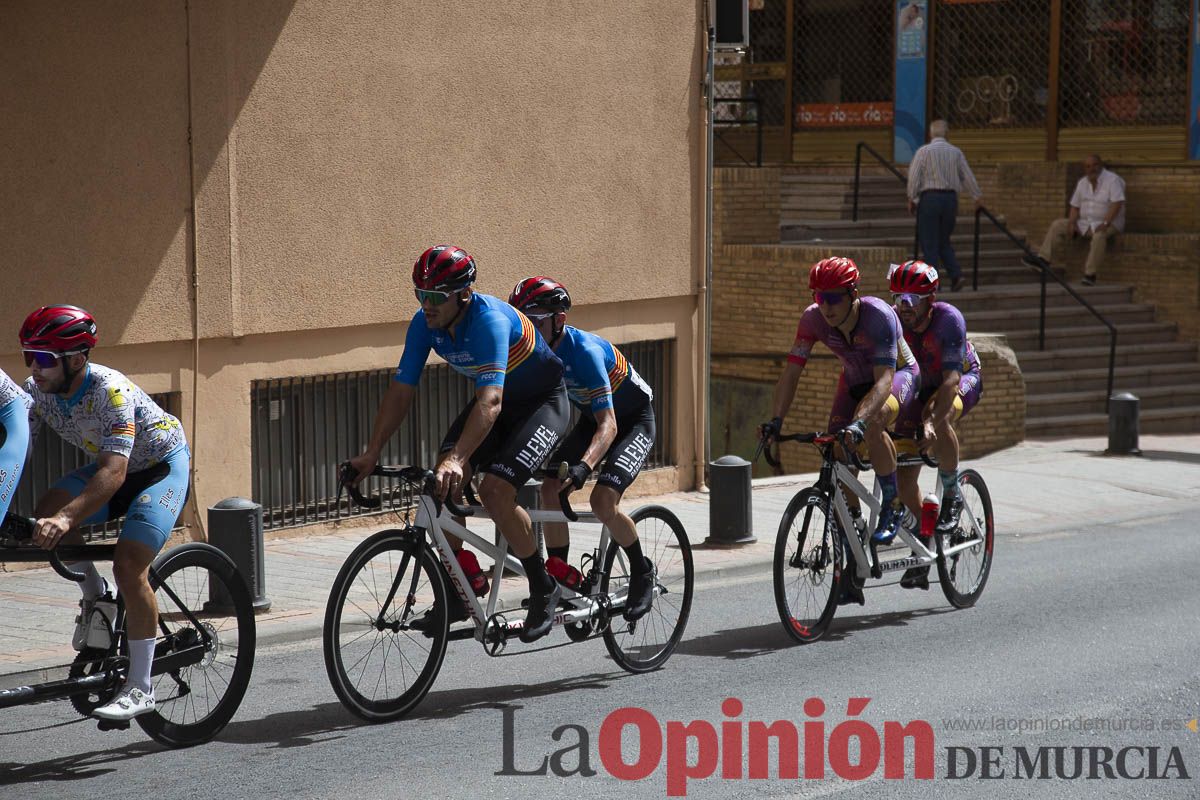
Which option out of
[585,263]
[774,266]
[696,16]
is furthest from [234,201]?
[774,266]

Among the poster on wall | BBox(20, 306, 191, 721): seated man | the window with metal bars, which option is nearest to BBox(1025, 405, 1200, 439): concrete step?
the poster on wall

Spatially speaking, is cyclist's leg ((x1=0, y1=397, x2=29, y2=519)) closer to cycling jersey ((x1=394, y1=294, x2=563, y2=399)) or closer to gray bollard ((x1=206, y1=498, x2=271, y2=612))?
cycling jersey ((x1=394, y1=294, x2=563, y2=399))

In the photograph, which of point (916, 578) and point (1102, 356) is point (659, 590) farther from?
point (1102, 356)

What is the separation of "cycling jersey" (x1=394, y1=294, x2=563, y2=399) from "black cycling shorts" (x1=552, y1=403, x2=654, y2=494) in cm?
54

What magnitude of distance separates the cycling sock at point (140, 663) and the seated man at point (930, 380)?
191 inches

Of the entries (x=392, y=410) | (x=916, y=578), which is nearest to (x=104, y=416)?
(x=392, y=410)

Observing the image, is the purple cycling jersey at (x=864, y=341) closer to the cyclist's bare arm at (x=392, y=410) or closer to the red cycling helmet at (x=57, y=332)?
the cyclist's bare arm at (x=392, y=410)

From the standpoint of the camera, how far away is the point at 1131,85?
2323cm

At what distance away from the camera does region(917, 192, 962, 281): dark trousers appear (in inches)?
786

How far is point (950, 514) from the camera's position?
31.7ft

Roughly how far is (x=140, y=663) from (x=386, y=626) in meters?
1.04

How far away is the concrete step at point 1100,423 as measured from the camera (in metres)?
18.7

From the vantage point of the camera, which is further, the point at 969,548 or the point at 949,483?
the point at 969,548

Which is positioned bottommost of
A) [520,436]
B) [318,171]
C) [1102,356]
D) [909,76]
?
[1102,356]
